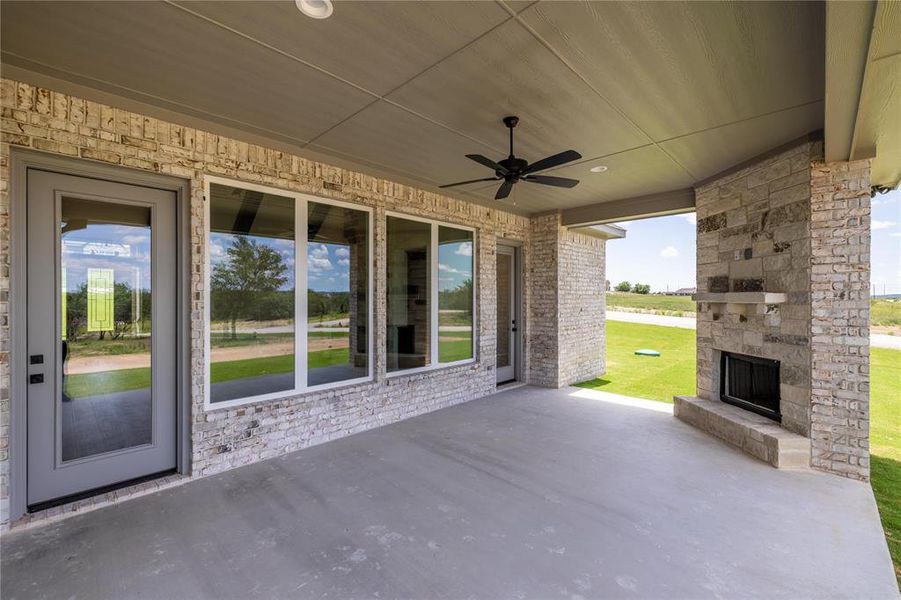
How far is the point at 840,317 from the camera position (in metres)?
3.44

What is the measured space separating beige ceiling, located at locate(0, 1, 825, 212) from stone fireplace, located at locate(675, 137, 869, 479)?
55 cm

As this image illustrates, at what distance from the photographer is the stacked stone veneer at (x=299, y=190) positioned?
2734mm

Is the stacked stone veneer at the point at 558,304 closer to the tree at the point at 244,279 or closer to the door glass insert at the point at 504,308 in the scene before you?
the door glass insert at the point at 504,308

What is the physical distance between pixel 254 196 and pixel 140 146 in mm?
921

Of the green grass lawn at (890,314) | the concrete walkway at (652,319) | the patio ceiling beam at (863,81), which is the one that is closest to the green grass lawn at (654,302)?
the concrete walkway at (652,319)

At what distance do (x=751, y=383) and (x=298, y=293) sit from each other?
5070mm

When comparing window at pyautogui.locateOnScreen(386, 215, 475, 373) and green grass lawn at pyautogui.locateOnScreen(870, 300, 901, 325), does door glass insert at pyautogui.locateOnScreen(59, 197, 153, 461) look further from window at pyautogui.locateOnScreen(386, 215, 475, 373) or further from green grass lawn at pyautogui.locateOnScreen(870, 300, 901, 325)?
green grass lawn at pyautogui.locateOnScreen(870, 300, 901, 325)

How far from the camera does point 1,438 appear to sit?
259cm

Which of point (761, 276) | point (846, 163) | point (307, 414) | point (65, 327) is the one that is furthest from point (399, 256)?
point (846, 163)

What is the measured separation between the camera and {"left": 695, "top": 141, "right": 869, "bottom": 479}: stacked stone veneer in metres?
3.40

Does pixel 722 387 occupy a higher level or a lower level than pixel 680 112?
lower

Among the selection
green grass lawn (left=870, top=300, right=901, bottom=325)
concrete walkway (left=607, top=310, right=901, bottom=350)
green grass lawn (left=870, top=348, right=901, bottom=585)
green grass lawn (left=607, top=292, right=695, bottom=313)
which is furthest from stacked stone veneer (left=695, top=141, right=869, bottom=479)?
green grass lawn (left=607, top=292, right=695, bottom=313)

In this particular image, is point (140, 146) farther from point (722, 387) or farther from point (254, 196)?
point (722, 387)

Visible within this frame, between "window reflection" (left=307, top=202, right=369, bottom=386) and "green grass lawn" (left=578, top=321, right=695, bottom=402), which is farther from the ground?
"window reflection" (left=307, top=202, right=369, bottom=386)
